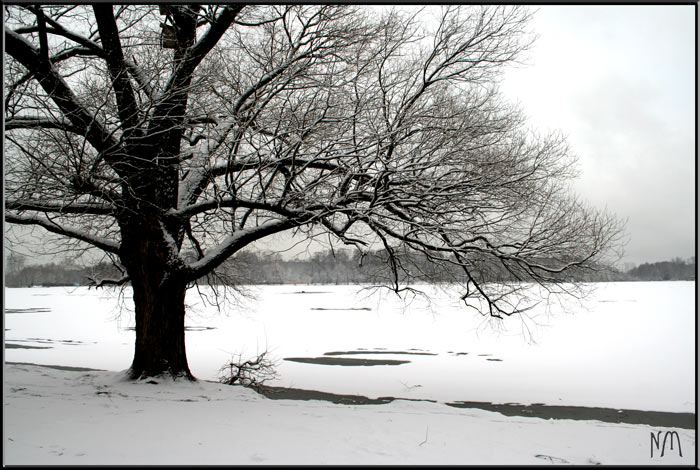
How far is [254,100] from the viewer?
31.9 ft

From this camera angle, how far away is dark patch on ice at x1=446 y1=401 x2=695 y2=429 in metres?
9.55

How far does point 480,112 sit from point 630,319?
22376mm

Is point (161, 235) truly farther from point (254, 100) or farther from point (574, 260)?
point (574, 260)

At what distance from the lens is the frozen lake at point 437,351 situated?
1230 cm

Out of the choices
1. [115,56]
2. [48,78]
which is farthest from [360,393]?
[48,78]

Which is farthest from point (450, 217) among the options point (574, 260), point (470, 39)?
point (470, 39)

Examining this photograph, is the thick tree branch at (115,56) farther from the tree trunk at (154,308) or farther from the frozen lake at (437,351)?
the frozen lake at (437,351)

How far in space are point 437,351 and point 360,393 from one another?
7.69 m

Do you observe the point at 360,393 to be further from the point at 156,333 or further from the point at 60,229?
the point at 60,229

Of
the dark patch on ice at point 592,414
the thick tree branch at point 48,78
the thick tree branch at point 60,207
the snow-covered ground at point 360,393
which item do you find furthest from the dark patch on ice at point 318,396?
the thick tree branch at point 48,78

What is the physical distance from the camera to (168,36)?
9875mm

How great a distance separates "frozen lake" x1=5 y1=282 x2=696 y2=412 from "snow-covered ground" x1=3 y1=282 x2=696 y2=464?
70 mm

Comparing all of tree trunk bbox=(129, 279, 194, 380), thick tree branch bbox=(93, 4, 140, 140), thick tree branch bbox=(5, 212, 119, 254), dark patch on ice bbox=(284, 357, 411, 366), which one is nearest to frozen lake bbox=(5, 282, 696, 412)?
dark patch on ice bbox=(284, 357, 411, 366)

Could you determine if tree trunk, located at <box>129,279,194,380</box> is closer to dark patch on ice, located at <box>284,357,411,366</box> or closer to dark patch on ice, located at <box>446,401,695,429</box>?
dark patch on ice, located at <box>446,401,695,429</box>
